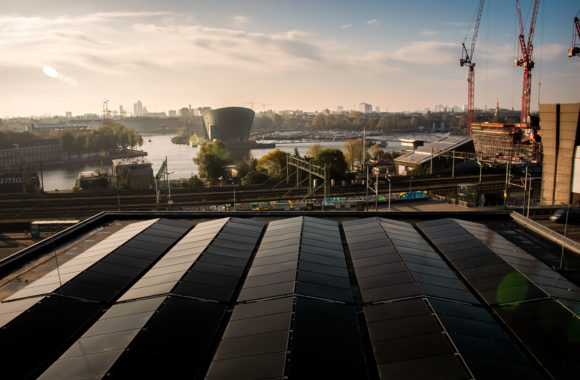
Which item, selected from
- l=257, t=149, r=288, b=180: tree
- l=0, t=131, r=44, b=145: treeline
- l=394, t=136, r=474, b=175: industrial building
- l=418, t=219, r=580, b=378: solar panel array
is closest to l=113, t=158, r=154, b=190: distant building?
l=257, t=149, r=288, b=180: tree

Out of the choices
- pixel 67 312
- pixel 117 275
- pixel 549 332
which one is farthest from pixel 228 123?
pixel 549 332

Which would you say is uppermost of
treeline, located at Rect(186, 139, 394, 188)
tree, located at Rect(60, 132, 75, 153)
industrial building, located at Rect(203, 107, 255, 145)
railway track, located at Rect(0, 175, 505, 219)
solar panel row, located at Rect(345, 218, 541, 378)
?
industrial building, located at Rect(203, 107, 255, 145)

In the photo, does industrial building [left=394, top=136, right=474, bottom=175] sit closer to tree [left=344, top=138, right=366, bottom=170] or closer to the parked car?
tree [left=344, top=138, right=366, bottom=170]

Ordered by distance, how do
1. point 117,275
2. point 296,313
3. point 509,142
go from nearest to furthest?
1. point 296,313
2. point 117,275
3. point 509,142

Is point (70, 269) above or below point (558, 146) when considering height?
below

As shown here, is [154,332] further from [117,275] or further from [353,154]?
[353,154]

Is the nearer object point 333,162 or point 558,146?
point 558,146
